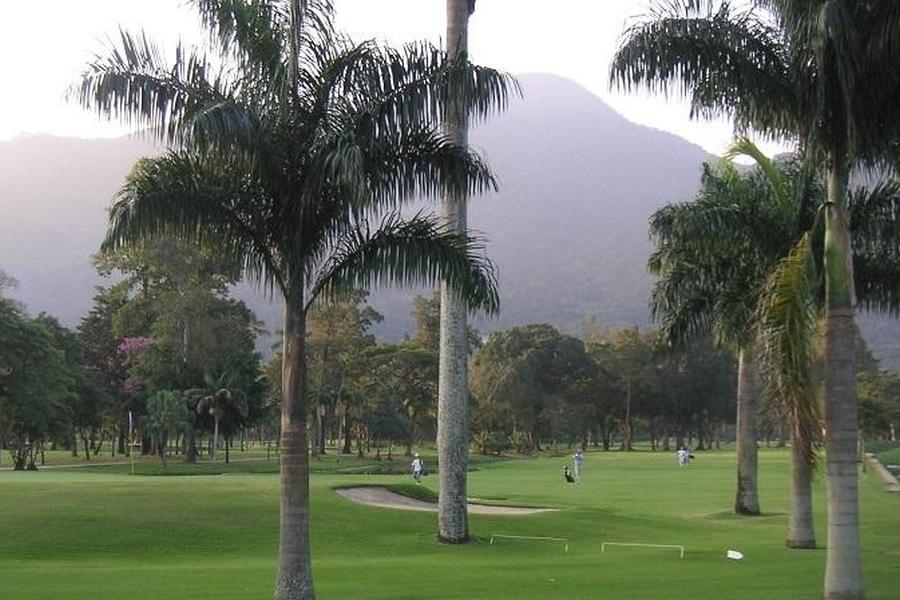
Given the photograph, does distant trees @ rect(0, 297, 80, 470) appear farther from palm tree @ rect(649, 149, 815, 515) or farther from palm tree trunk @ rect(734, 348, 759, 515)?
palm tree @ rect(649, 149, 815, 515)

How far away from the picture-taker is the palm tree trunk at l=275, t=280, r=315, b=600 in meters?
11.9

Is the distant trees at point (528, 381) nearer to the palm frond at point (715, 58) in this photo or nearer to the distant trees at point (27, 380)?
the distant trees at point (27, 380)

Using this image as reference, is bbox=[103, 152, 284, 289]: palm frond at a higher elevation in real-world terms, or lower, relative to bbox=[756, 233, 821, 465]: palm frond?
higher

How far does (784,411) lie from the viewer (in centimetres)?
1213

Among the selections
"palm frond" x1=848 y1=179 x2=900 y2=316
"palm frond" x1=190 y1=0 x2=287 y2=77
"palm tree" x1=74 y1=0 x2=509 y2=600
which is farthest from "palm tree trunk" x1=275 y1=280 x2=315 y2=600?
"palm frond" x1=848 y1=179 x2=900 y2=316

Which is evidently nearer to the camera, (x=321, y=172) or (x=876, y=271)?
(x=321, y=172)

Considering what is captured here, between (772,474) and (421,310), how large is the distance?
44.9 metres

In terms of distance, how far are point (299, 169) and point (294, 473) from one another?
352cm

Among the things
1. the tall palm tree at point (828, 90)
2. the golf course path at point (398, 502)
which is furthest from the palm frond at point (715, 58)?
the golf course path at point (398, 502)

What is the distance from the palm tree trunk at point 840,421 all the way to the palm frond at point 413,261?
3.99 m

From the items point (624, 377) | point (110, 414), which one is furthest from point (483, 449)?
point (110, 414)

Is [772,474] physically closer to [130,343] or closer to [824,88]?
[130,343]

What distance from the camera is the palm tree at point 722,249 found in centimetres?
1988

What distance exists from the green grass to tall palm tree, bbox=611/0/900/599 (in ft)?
8.96
